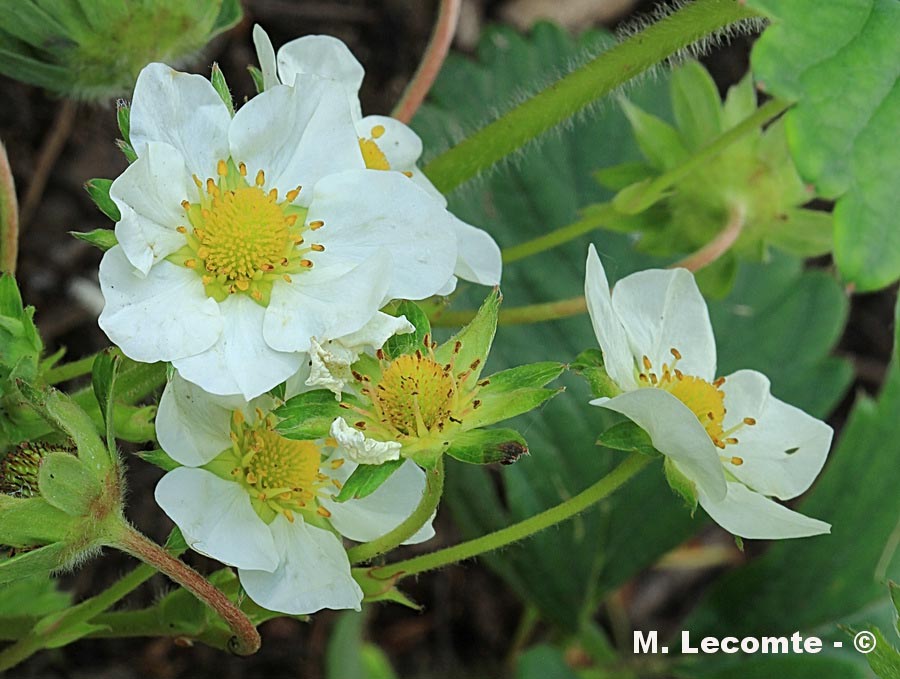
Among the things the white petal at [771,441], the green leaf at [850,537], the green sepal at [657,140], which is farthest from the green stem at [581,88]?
the green leaf at [850,537]

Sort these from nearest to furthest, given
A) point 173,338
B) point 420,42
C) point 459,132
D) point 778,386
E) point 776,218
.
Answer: point 173,338, point 776,218, point 459,132, point 778,386, point 420,42

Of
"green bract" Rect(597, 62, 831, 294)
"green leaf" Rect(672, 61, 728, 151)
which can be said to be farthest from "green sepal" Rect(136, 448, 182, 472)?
"green leaf" Rect(672, 61, 728, 151)

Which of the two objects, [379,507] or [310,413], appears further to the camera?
[379,507]

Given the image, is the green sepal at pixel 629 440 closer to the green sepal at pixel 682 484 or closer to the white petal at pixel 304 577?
the green sepal at pixel 682 484

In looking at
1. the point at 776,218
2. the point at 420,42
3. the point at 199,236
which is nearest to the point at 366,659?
the point at 776,218

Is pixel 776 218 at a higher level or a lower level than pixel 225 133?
lower

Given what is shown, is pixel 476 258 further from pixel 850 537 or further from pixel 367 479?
pixel 850 537

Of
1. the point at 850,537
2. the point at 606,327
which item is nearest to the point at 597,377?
the point at 606,327

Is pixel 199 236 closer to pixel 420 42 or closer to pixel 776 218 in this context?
pixel 776 218
